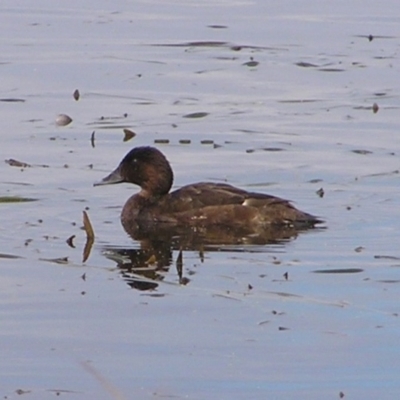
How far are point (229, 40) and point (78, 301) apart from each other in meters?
13.9

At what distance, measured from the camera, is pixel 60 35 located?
23.9 metres

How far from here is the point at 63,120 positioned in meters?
17.2

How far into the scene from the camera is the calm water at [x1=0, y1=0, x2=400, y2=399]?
8.54 meters

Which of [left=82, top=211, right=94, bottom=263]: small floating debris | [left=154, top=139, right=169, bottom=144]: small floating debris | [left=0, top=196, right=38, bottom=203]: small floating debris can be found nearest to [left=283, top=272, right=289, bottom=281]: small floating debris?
[left=82, top=211, right=94, bottom=263]: small floating debris

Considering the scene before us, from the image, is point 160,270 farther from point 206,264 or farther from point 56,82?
point 56,82

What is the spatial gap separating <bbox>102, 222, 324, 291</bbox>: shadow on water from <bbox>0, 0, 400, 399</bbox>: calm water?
0.16ft

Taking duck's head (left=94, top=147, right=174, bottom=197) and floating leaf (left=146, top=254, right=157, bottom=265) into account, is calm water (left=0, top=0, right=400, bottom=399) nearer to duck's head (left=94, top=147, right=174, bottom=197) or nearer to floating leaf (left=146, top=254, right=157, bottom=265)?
floating leaf (left=146, top=254, right=157, bottom=265)

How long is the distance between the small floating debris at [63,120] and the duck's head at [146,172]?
308 cm

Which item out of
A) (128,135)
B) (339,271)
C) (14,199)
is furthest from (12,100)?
(339,271)

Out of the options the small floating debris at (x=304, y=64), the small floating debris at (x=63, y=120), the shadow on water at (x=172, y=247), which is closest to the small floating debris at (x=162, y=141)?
the small floating debris at (x=63, y=120)

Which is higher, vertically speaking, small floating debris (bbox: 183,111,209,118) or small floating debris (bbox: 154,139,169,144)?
small floating debris (bbox: 154,139,169,144)

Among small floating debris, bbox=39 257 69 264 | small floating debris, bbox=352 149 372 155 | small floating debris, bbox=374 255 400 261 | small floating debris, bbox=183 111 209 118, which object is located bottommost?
small floating debris, bbox=183 111 209 118

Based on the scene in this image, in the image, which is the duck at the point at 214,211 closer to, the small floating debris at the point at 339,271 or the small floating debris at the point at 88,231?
the small floating debris at the point at 88,231

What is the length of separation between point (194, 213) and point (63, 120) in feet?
13.6
